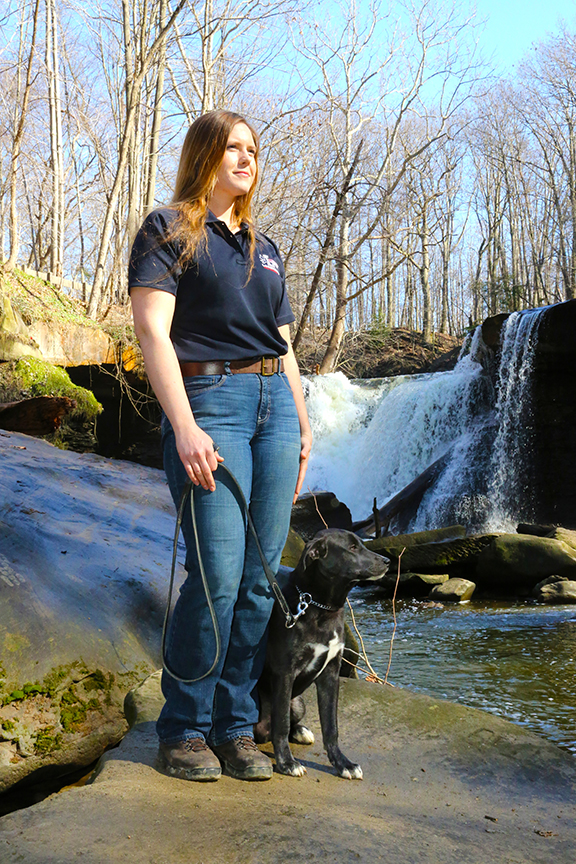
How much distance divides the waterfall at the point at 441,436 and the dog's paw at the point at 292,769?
33.0 feet

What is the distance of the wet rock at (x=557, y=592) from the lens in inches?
295

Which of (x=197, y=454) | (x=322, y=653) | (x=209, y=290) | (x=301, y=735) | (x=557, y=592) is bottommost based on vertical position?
(x=557, y=592)

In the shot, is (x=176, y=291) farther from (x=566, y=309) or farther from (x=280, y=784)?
(x=566, y=309)

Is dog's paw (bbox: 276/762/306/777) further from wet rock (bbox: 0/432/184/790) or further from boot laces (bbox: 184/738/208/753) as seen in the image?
wet rock (bbox: 0/432/184/790)

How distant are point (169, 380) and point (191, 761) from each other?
3.70 ft

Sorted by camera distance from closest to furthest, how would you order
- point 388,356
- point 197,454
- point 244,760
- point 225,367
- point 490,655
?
point 197,454 < point 244,760 < point 225,367 < point 490,655 < point 388,356

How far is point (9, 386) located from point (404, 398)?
861 cm

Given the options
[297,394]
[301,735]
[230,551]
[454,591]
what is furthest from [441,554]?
[230,551]

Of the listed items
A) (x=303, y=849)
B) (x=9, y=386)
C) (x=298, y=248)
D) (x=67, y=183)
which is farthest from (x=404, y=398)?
(x=67, y=183)

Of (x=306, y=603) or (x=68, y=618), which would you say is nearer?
(x=306, y=603)

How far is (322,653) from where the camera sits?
7.59 feet

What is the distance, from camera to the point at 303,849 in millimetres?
1708

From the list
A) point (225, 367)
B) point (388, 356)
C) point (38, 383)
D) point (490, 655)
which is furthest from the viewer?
point (388, 356)

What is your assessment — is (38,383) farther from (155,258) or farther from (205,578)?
(205,578)
